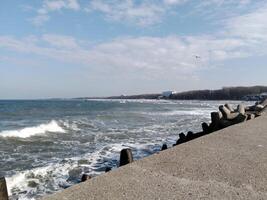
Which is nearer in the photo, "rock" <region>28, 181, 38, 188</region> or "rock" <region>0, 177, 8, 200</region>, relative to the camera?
"rock" <region>0, 177, 8, 200</region>

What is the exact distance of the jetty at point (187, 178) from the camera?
342cm

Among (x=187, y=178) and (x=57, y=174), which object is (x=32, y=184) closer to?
(x=57, y=174)

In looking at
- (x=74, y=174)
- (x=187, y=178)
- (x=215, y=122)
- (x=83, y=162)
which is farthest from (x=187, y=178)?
(x=215, y=122)

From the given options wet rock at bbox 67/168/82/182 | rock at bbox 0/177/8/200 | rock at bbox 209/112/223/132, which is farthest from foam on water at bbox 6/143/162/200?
rock at bbox 0/177/8/200

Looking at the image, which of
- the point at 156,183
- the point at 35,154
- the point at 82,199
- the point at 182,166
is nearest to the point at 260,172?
the point at 182,166

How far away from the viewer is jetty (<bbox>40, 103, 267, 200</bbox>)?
3.42m

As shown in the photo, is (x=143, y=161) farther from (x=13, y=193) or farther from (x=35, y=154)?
(x=35, y=154)

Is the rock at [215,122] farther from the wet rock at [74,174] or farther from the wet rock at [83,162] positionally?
the wet rock at [74,174]

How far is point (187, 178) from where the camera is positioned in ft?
12.9

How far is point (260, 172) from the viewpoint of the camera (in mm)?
4254

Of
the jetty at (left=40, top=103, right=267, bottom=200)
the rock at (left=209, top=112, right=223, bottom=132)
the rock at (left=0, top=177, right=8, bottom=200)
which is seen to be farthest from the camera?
the rock at (left=209, top=112, right=223, bottom=132)

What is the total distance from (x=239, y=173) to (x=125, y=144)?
27.5 ft

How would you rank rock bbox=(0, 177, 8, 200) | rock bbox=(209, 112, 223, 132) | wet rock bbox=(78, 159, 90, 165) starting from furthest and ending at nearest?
rock bbox=(209, 112, 223, 132) → wet rock bbox=(78, 159, 90, 165) → rock bbox=(0, 177, 8, 200)

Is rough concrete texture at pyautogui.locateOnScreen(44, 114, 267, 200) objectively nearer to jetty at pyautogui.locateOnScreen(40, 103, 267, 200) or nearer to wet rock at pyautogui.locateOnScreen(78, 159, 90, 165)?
jetty at pyautogui.locateOnScreen(40, 103, 267, 200)
